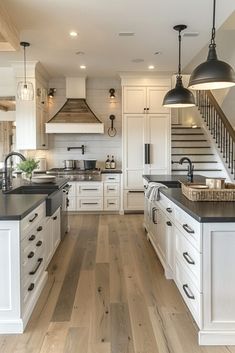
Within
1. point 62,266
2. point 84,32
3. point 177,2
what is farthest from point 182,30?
point 62,266

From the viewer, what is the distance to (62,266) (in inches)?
148

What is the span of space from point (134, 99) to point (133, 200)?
2.14 meters

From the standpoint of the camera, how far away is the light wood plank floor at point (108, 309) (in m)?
2.19

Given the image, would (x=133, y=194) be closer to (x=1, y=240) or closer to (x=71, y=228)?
(x=71, y=228)

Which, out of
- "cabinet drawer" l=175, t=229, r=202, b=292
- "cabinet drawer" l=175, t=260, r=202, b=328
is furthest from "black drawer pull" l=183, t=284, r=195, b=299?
"cabinet drawer" l=175, t=229, r=202, b=292

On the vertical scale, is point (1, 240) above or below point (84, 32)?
below

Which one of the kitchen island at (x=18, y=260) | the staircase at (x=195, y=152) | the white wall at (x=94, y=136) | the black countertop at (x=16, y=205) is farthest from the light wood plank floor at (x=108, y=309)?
the white wall at (x=94, y=136)

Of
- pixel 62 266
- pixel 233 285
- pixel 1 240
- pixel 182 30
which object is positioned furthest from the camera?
pixel 182 30

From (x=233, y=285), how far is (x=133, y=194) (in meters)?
4.81

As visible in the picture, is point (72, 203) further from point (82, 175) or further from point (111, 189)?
point (111, 189)

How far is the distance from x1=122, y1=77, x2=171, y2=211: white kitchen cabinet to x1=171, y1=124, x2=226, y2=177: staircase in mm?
466

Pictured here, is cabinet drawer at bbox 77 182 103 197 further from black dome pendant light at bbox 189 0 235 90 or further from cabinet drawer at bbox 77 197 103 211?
black dome pendant light at bbox 189 0 235 90

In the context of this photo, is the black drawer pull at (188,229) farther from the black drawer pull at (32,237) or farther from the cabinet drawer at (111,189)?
the cabinet drawer at (111,189)

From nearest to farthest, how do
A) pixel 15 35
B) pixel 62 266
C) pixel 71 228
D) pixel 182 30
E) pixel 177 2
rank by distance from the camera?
pixel 177 2 → pixel 62 266 → pixel 15 35 → pixel 182 30 → pixel 71 228
